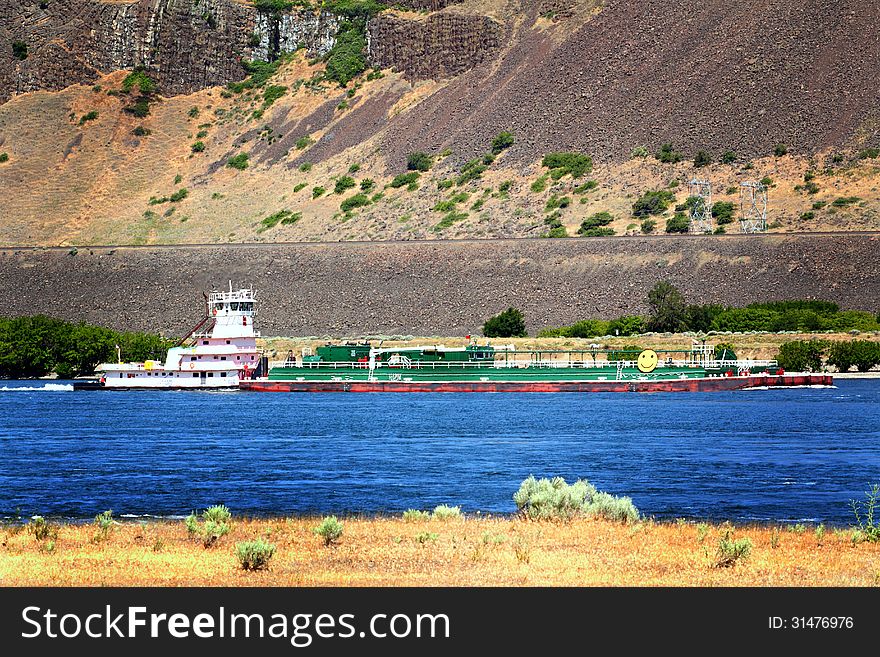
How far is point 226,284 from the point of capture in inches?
5098

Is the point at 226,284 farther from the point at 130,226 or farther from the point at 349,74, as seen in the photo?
the point at 349,74

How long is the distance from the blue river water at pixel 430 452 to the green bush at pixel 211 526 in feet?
15.3

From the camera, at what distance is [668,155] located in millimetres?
142375

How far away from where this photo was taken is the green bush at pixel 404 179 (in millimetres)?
154250

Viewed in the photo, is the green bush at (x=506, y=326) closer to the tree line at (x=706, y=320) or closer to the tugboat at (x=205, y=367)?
the tree line at (x=706, y=320)

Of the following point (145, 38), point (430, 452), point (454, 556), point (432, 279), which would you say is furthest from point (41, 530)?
point (145, 38)

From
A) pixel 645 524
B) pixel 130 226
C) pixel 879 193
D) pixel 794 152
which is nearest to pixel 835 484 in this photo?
pixel 645 524

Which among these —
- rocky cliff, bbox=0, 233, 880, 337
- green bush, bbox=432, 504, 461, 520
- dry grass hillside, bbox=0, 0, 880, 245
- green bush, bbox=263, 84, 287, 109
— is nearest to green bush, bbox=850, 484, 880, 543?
green bush, bbox=432, 504, 461, 520

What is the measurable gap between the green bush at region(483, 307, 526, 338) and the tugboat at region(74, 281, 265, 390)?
28357 millimetres

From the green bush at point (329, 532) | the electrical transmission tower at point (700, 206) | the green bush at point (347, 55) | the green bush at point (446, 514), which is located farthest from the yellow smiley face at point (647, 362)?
the green bush at point (347, 55)

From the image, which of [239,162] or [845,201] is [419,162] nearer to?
[239,162]

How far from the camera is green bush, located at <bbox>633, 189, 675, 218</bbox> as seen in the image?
13400cm

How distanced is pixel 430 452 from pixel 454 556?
82.4 feet

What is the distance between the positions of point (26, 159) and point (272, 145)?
2594 centimetres
